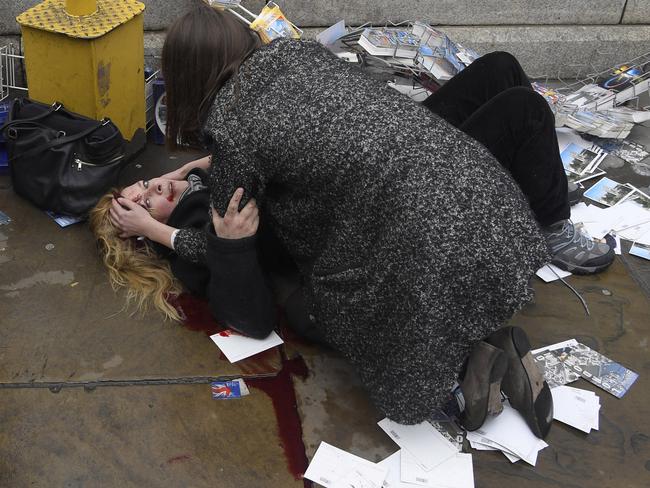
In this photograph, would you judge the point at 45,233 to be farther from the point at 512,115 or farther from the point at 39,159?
the point at 512,115

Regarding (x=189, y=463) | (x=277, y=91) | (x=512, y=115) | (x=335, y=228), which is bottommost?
(x=189, y=463)

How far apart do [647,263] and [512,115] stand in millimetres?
1137

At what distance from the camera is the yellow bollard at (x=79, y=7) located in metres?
3.24

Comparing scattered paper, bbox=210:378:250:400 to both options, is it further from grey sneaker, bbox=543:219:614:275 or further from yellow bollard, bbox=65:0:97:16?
yellow bollard, bbox=65:0:97:16

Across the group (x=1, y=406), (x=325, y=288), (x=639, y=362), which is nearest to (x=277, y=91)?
(x=325, y=288)

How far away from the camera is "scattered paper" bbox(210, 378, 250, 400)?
2473 mm

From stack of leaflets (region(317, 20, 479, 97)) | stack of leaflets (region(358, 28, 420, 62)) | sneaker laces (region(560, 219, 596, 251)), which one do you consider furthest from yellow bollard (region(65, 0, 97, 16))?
sneaker laces (region(560, 219, 596, 251))

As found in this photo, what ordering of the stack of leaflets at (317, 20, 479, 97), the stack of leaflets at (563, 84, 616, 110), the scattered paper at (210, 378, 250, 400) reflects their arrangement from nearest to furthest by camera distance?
the scattered paper at (210, 378, 250, 400) → the stack of leaflets at (317, 20, 479, 97) → the stack of leaflets at (563, 84, 616, 110)

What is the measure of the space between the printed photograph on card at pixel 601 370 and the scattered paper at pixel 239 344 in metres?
1.12

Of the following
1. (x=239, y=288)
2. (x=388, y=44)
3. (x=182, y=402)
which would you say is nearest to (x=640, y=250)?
(x=388, y=44)

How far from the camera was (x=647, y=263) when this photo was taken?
11.0 feet

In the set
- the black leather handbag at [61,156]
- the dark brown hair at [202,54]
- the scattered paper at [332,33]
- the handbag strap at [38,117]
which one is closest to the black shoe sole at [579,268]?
the scattered paper at [332,33]

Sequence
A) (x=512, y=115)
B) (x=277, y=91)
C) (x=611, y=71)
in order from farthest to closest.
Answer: (x=611, y=71) → (x=512, y=115) → (x=277, y=91)

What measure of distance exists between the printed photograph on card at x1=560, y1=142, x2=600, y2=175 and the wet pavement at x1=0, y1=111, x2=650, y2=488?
1.16 m
